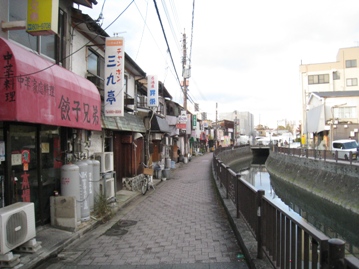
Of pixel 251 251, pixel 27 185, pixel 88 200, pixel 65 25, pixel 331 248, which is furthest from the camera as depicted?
pixel 65 25

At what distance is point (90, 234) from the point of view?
23.4 ft

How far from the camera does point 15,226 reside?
4910 mm

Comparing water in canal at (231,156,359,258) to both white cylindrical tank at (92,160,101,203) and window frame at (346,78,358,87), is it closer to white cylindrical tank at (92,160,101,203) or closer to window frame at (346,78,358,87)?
white cylindrical tank at (92,160,101,203)

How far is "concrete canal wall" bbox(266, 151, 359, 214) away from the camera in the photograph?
14.8 metres

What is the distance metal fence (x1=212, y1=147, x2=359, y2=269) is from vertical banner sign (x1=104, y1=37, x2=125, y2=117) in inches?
222

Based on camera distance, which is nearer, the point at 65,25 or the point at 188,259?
the point at 188,259

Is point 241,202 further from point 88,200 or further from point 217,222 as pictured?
point 88,200

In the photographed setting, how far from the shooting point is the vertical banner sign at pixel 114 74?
945cm

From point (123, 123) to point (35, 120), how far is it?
7023mm

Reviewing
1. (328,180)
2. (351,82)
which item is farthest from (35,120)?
(351,82)

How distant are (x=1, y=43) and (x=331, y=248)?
579 centimetres

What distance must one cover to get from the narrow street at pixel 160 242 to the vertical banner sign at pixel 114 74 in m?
3.52

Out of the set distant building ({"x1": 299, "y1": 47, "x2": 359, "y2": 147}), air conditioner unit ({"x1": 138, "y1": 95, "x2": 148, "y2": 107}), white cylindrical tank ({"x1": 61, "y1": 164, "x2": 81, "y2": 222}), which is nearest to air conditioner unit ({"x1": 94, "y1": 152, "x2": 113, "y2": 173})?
white cylindrical tank ({"x1": 61, "y1": 164, "x2": 81, "y2": 222})

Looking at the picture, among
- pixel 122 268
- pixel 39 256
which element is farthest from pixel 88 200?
pixel 122 268
